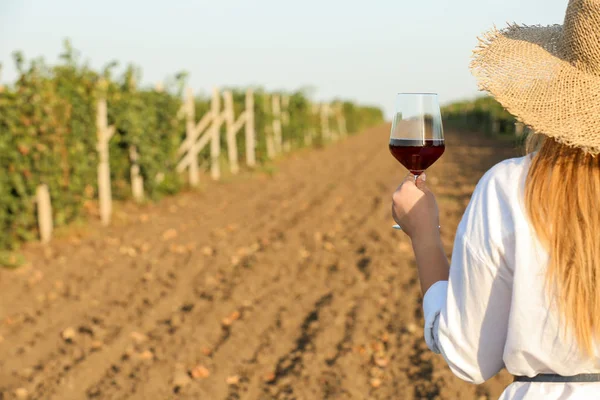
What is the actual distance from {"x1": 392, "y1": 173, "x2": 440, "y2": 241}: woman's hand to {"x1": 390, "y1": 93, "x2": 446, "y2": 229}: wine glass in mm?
275

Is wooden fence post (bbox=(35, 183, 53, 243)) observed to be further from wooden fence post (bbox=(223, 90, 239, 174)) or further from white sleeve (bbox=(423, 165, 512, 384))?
white sleeve (bbox=(423, 165, 512, 384))

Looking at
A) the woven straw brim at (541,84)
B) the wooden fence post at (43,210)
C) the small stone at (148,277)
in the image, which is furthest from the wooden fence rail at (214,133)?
the woven straw brim at (541,84)

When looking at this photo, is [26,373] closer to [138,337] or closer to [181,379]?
[138,337]

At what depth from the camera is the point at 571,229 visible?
140 cm

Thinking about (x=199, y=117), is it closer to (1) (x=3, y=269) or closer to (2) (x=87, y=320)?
(1) (x=3, y=269)

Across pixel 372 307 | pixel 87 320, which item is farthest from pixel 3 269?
pixel 372 307

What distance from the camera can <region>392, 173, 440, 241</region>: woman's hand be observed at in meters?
1.71

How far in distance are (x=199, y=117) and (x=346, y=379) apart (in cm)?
1403

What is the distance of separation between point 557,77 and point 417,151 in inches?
23.9

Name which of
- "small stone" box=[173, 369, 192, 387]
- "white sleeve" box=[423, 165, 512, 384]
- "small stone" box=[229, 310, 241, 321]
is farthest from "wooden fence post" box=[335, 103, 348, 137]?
"white sleeve" box=[423, 165, 512, 384]

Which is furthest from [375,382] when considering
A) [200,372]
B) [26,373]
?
[26,373]

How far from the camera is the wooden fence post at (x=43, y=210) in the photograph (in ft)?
30.5

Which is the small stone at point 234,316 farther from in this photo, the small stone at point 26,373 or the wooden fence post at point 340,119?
the wooden fence post at point 340,119

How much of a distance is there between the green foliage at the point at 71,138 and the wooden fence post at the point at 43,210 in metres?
0.11
